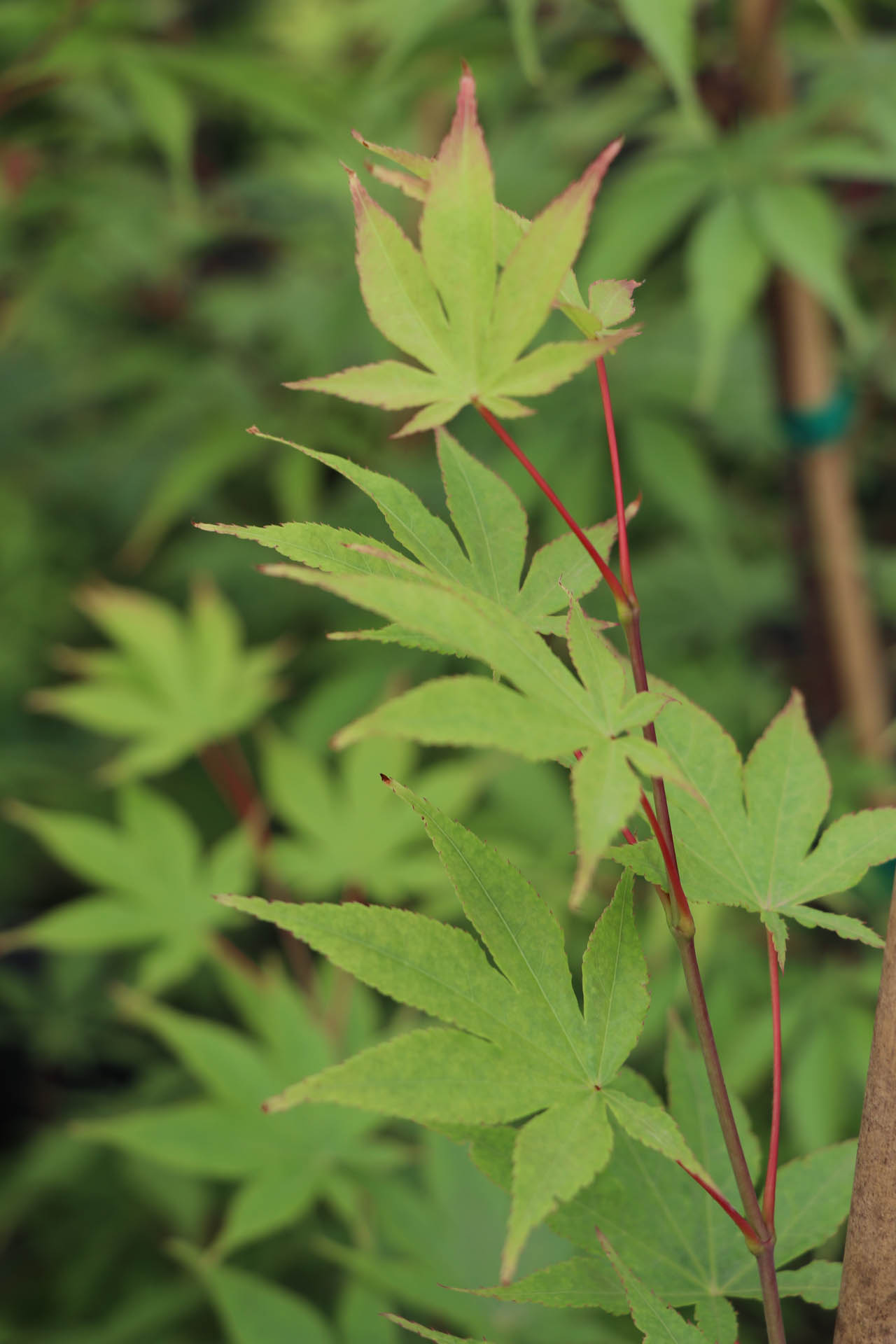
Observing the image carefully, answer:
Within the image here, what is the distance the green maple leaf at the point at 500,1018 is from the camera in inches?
8.1

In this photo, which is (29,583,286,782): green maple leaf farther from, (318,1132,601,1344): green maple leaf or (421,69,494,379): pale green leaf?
(421,69,494,379): pale green leaf

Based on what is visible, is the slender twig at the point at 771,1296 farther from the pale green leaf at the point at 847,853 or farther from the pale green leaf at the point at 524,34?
the pale green leaf at the point at 524,34

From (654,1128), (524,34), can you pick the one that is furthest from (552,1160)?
(524,34)

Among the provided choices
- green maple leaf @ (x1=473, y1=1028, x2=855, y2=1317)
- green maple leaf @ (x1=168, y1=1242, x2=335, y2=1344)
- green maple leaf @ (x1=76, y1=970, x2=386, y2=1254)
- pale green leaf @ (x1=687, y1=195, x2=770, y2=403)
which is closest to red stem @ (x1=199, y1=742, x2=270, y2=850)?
green maple leaf @ (x1=76, y1=970, x2=386, y2=1254)

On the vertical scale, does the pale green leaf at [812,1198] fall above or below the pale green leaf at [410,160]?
below

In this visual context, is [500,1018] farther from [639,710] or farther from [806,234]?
[806,234]

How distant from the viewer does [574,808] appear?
9.2 inches

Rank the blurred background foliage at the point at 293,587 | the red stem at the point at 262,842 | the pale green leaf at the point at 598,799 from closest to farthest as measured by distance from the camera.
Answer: the pale green leaf at the point at 598,799, the blurred background foliage at the point at 293,587, the red stem at the point at 262,842

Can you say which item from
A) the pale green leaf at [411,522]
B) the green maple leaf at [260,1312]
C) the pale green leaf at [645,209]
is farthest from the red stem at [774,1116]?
the pale green leaf at [645,209]

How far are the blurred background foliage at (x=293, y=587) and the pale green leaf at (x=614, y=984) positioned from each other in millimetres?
292

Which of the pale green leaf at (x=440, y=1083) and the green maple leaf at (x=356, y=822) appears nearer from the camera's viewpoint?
the pale green leaf at (x=440, y=1083)

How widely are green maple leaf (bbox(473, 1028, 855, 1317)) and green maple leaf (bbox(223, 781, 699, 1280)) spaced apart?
0.04 meters

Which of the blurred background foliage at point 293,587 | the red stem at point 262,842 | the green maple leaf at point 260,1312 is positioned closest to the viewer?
the green maple leaf at point 260,1312

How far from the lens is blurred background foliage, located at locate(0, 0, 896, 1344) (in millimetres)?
679
